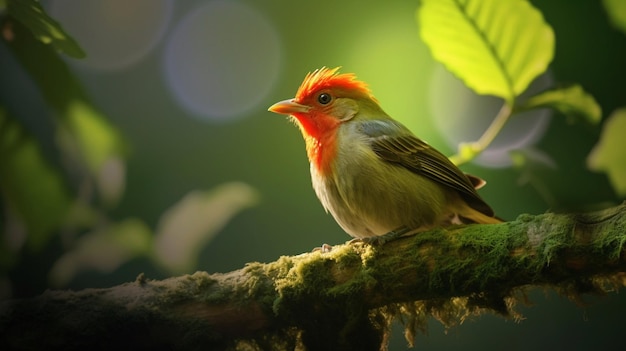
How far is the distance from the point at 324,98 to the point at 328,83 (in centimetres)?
8

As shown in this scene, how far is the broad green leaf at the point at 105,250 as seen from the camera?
1.96 meters

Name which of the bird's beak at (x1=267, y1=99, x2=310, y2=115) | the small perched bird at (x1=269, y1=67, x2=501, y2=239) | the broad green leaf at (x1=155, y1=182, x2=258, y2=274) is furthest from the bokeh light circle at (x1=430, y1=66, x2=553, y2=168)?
the broad green leaf at (x1=155, y1=182, x2=258, y2=274)

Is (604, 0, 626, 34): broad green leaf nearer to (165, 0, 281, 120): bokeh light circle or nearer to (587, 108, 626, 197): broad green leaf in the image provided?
(587, 108, 626, 197): broad green leaf

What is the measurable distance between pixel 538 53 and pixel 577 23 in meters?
0.17

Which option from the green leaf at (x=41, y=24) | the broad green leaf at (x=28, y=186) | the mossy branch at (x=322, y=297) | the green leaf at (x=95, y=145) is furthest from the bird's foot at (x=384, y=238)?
the green leaf at (x=41, y=24)

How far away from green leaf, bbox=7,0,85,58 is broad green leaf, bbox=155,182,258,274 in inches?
29.1

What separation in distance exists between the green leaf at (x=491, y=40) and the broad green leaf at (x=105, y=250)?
1332mm

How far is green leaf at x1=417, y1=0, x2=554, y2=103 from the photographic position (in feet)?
6.28

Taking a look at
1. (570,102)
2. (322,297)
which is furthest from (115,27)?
(570,102)

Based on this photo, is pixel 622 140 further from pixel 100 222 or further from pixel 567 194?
pixel 100 222

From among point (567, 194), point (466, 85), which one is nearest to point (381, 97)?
point (466, 85)

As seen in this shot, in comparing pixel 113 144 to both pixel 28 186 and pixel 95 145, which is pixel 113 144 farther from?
pixel 28 186

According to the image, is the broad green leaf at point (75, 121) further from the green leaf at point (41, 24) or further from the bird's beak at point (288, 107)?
the bird's beak at point (288, 107)

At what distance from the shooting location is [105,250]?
6.75 feet
